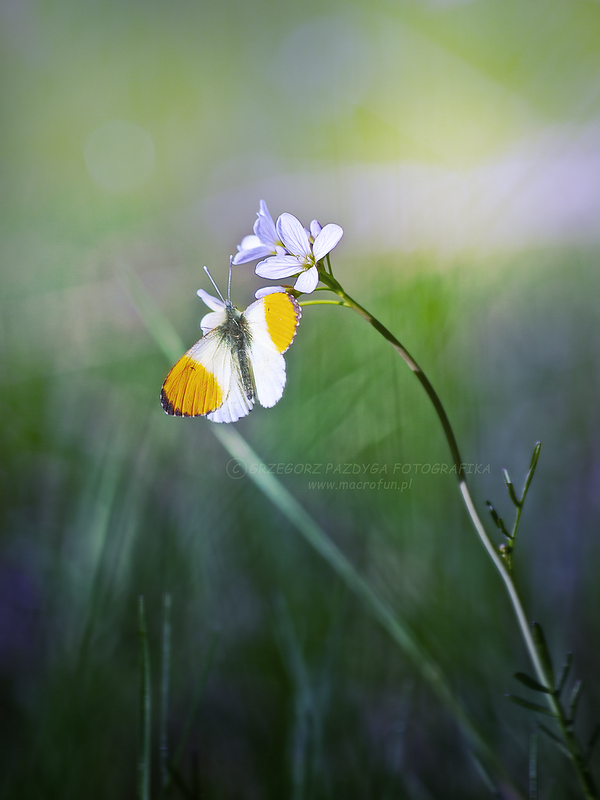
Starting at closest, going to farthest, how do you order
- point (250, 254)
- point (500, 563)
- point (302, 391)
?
point (500, 563) < point (250, 254) < point (302, 391)

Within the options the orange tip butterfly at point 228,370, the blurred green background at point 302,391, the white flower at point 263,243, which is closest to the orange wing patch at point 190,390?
the orange tip butterfly at point 228,370

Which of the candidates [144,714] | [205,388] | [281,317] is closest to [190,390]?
[205,388]

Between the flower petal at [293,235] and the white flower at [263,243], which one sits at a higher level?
the white flower at [263,243]

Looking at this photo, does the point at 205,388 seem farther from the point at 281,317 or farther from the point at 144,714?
the point at 144,714

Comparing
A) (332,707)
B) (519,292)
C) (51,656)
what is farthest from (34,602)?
(519,292)

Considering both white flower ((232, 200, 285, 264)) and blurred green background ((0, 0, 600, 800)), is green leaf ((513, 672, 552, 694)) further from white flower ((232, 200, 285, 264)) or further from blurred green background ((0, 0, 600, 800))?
white flower ((232, 200, 285, 264))

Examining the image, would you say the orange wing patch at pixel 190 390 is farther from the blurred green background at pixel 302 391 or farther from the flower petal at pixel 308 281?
the blurred green background at pixel 302 391

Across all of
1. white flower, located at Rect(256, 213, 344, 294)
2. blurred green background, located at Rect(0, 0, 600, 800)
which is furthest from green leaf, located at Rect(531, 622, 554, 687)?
white flower, located at Rect(256, 213, 344, 294)
